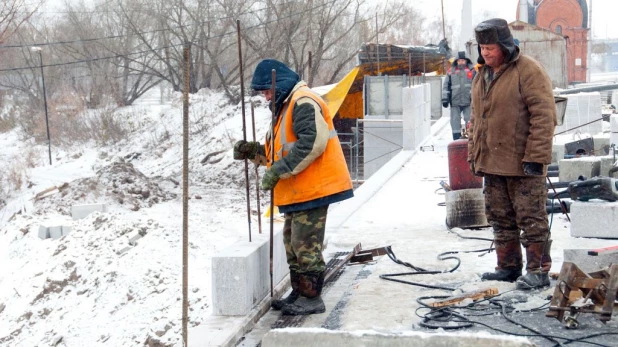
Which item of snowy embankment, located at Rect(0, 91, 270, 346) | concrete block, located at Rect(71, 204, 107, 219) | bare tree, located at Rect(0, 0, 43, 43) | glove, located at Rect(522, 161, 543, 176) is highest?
bare tree, located at Rect(0, 0, 43, 43)

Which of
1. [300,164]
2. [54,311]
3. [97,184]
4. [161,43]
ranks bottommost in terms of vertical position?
[54,311]

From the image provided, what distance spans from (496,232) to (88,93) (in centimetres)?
4285

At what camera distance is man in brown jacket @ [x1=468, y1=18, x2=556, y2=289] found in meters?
4.86

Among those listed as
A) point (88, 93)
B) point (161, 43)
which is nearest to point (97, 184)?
point (161, 43)

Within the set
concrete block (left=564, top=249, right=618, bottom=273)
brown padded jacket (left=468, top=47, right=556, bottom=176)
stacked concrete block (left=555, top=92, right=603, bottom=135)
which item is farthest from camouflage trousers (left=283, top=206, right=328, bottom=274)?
stacked concrete block (left=555, top=92, right=603, bottom=135)

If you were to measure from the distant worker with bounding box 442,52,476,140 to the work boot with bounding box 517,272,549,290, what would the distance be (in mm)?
8861

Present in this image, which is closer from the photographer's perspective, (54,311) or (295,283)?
(295,283)

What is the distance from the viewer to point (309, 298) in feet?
16.3

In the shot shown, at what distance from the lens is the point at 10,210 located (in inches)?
957

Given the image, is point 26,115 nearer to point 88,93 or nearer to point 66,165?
point 88,93

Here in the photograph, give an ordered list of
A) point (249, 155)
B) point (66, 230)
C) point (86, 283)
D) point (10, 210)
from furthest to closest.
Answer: point (10, 210), point (66, 230), point (86, 283), point (249, 155)

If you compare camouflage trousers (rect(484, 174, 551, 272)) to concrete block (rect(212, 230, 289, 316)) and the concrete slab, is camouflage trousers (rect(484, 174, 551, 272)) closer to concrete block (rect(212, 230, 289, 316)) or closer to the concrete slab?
concrete block (rect(212, 230, 289, 316))

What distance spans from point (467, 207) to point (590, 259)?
2.23 m

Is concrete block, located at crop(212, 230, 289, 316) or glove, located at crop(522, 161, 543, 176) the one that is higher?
glove, located at crop(522, 161, 543, 176)
